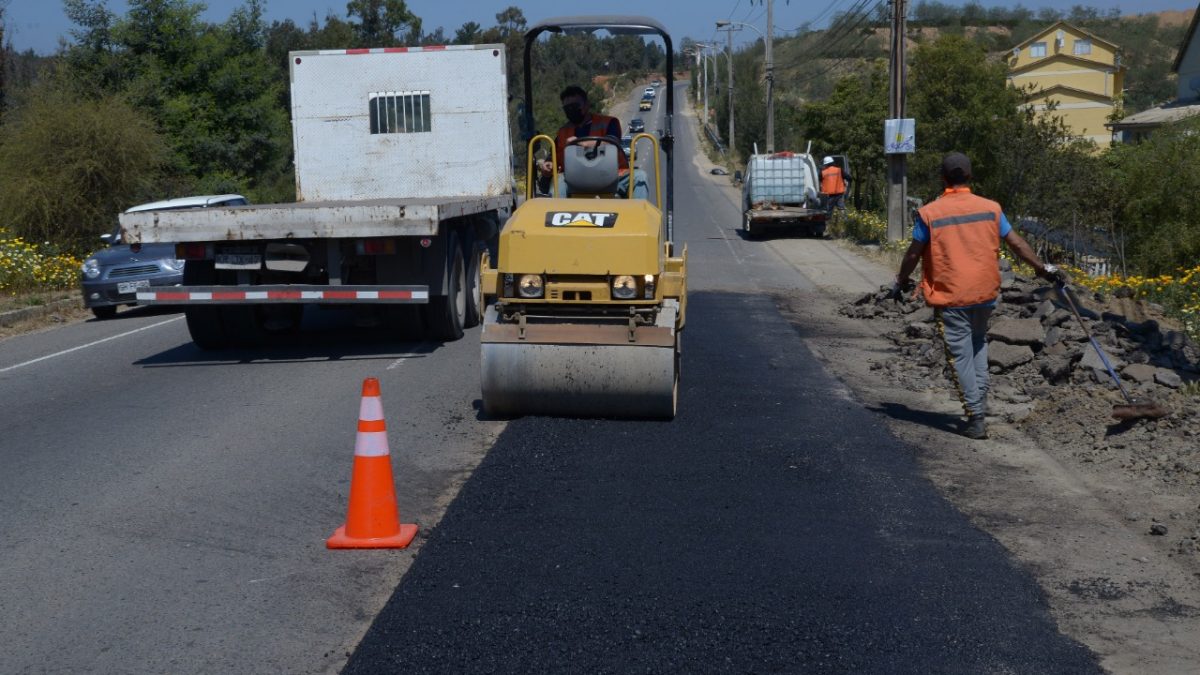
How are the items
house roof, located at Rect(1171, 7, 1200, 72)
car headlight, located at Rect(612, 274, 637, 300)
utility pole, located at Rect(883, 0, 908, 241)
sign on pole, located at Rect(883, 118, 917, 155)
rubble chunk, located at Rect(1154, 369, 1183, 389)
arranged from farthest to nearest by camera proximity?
house roof, located at Rect(1171, 7, 1200, 72)
sign on pole, located at Rect(883, 118, 917, 155)
utility pole, located at Rect(883, 0, 908, 241)
rubble chunk, located at Rect(1154, 369, 1183, 389)
car headlight, located at Rect(612, 274, 637, 300)

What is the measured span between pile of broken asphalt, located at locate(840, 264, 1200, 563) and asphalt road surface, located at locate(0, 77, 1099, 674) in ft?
3.96

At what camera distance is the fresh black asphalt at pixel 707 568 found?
4.81 meters

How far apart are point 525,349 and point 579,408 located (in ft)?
1.85

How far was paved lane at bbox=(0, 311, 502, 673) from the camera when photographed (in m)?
5.13

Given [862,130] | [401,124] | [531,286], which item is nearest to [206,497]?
[531,286]

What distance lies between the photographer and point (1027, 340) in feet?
37.4

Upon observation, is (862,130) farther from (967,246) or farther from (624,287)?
(624,287)

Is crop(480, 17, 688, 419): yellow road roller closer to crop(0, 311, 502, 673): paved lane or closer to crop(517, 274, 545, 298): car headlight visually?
crop(517, 274, 545, 298): car headlight

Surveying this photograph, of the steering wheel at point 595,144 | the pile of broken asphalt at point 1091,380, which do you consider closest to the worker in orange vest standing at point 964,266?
the pile of broken asphalt at point 1091,380

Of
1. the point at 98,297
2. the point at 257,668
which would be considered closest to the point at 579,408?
the point at 257,668

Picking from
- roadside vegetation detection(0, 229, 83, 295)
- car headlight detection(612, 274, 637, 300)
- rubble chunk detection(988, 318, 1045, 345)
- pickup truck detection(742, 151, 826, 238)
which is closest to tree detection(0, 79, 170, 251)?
roadside vegetation detection(0, 229, 83, 295)

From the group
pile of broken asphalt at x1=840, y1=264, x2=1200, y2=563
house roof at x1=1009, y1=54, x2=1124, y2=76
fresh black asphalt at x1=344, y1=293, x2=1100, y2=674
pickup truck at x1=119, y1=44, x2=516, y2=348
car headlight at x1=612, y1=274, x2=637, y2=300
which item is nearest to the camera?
fresh black asphalt at x1=344, y1=293, x2=1100, y2=674

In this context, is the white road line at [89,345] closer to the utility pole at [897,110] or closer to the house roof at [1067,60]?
the utility pole at [897,110]

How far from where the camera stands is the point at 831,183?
110 ft
